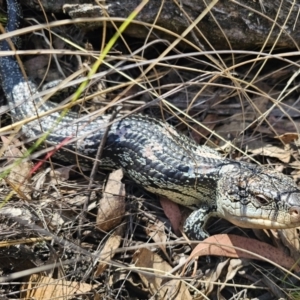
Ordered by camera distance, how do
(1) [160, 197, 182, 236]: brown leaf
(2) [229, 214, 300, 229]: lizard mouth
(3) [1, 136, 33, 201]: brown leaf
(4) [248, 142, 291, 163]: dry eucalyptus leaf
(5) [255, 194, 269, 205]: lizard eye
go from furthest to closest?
(4) [248, 142, 291, 163]: dry eucalyptus leaf
(1) [160, 197, 182, 236]: brown leaf
(3) [1, 136, 33, 201]: brown leaf
(5) [255, 194, 269, 205]: lizard eye
(2) [229, 214, 300, 229]: lizard mouth

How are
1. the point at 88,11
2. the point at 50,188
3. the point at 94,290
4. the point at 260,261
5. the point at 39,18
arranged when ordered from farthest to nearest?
1. the point at 39,18
2. the point at 88,11
3. the point at 50,188
4. the point at 260,261
5. the point at 94,290

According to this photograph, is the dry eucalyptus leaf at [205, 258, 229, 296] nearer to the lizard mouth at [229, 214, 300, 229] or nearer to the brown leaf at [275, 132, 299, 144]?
the lizard mouth at [229, 214, 300, 229]

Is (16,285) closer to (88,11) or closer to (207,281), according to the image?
(207,281)

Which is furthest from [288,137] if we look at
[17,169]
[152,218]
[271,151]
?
[17,169]

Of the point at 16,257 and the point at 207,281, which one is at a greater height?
the point at 16,257

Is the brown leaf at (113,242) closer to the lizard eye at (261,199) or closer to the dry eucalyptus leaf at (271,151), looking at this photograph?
the lizard eye at (261,199)

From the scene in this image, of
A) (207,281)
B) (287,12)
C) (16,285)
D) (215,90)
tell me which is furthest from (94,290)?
(287,12)

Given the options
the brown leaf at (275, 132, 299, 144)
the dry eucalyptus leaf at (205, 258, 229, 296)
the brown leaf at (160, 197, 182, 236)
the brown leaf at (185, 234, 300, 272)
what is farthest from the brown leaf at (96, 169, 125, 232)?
the brown leaf at (275, 132, 299, 144)
